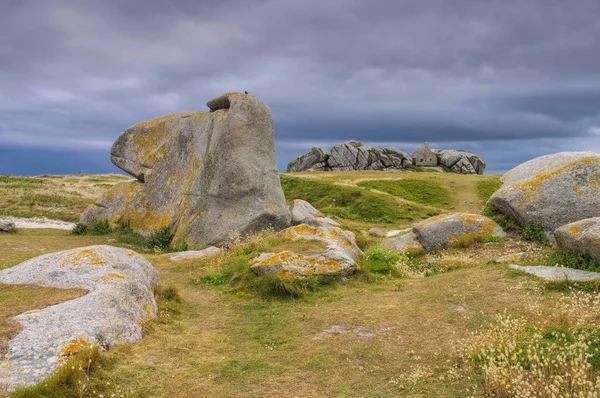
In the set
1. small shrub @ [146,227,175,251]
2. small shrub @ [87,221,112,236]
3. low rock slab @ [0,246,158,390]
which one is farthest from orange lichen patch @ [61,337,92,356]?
small shrub @ [87,221,112,236]

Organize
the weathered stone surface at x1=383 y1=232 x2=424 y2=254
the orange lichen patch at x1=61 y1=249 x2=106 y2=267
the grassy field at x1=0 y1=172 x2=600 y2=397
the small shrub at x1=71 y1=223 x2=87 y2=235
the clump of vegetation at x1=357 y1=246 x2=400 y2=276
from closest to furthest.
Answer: the grassy field at x1=0 y1=172 x2=600 y2=397 < the orange lichen patch at x1=61 y1=249 x2=106 y2=267 < the clump of vegetation at x1=357 y1=246 x2=400 y2=276 < the weathered stone surface at x1=383 y1=232 x2=424 y2=254 < the small shrub at x1=71 y1=223 x2=87 y2=235

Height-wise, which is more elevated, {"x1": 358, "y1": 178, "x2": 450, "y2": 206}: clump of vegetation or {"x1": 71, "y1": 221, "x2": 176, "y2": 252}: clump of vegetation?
{"x1": 358, "y1": 178, "x2": 450, "y2": 206}: clump of vegetation

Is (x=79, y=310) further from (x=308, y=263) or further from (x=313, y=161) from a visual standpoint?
(x=313, y=161)

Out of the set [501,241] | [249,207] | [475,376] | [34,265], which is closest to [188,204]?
[249,207]

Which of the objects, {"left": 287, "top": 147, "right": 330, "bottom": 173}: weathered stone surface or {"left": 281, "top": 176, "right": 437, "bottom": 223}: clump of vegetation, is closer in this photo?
{"left": 281, "top": 176, "right": 437, "bottom": 223}: clump of vegetation

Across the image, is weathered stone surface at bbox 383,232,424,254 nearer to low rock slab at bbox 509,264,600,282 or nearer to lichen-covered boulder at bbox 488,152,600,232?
lichen-covered boulder at bbox 488,152,600,232

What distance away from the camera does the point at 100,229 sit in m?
31.3

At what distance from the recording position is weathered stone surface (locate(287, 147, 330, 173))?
336 feet

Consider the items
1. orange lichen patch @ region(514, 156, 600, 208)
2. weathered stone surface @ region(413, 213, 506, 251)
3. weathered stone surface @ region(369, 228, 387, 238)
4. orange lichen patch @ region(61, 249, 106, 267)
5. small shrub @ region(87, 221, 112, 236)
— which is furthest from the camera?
weathered stone surface @ region(369, 228, 387, 238)

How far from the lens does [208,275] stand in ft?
57.5

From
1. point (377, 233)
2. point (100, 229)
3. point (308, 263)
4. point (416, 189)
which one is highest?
point (416, 189)

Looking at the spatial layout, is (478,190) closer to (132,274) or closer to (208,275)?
(208,275)

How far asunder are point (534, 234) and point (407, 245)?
537 cm

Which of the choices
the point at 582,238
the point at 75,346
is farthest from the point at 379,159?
the point at 75,346
